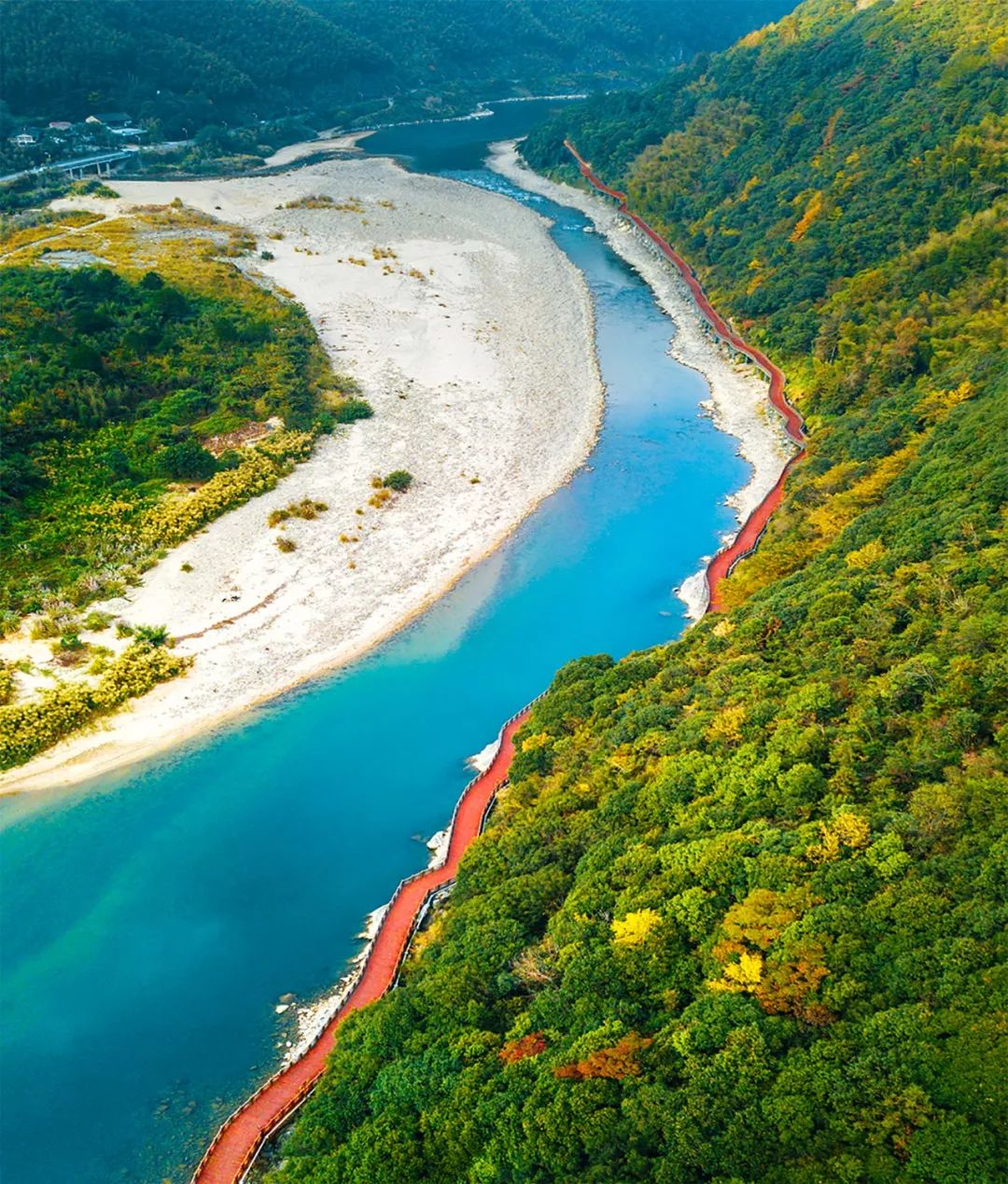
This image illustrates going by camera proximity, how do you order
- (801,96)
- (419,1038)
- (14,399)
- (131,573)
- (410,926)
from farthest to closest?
(801,96)
(14,399)
(131,573)
(410,926)
(419,1038)

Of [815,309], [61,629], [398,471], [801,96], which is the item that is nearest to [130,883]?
[61,629]

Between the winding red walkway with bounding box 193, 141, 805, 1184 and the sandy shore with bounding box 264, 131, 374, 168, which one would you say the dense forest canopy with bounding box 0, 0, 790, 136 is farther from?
the winding red walkway with bounding box 193, 141, 805, 1184

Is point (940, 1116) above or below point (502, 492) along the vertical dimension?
below

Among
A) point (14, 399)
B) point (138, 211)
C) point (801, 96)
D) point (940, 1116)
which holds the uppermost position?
point (138, 211)

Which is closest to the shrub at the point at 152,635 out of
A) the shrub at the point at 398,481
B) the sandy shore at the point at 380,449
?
the sandy shore at the point at 380,449

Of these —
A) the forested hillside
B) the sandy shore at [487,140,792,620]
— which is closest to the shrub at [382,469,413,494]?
the sandy shore at [487,140,792,620]

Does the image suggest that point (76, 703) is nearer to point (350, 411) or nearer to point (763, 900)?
point (763, 900)

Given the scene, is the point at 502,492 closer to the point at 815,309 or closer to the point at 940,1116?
the point at 815,309
